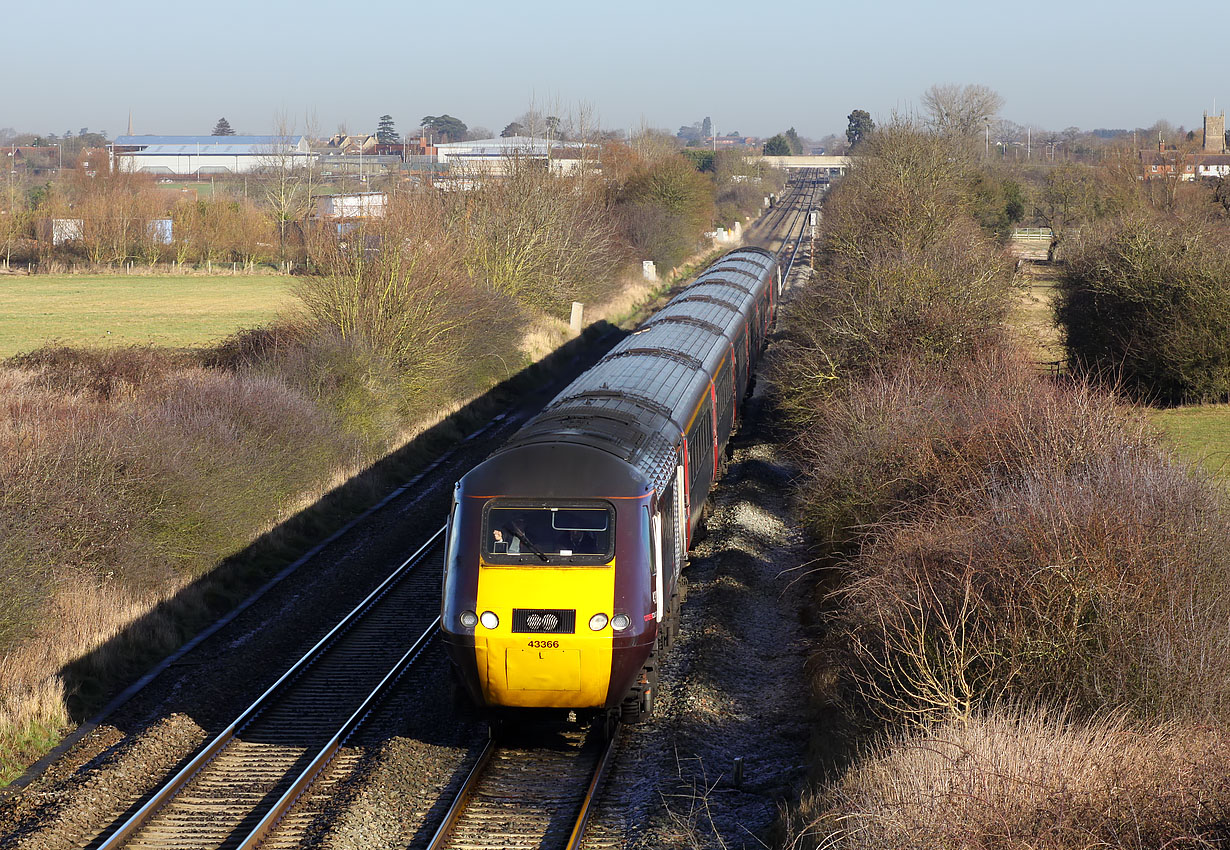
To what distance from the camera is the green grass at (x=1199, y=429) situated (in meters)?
22.0

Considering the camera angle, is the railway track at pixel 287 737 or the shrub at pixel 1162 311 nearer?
the railway track at pixel 287 737

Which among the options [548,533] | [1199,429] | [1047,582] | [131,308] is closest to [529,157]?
[131,308]

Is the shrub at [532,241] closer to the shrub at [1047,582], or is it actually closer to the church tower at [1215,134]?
the shrub at [1047,582]

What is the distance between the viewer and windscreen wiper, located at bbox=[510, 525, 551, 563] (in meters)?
9.88

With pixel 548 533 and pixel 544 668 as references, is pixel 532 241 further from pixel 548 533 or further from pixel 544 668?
pixel 544 668

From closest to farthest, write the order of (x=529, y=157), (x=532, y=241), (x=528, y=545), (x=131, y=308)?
A: (x=528, y=545)
(x=532, y=241)
(x=529, y=157)
(x=131, y=308)

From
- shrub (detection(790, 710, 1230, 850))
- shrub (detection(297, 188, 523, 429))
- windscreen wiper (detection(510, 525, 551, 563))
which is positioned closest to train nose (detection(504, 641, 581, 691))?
windscreen wiper (detection(510, 525, 551, 563))

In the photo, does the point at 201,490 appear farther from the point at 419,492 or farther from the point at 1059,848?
the point at 1059,848

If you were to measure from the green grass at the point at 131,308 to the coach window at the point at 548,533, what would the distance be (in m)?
28.1

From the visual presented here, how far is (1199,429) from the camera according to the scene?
25.4m

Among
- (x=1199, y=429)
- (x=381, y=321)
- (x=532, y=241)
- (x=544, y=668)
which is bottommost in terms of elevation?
(x=1199, y=429)

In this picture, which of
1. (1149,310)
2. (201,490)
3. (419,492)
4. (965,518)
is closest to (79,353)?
(419,492)

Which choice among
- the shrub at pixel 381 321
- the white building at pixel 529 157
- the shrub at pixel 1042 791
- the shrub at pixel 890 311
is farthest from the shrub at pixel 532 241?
the shrub at pixel 1042 791

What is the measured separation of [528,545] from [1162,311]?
23665 millimetres
